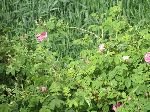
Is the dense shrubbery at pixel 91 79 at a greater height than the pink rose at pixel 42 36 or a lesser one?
lesser

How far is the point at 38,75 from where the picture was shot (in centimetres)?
312

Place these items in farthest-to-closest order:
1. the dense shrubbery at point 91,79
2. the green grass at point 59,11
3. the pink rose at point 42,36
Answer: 1. the green grass at point 59,11
2. the pink rose at point 42,36
3. the dense shrubbery at point 91,79

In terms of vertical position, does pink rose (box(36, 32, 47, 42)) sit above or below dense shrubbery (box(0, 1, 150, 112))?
above

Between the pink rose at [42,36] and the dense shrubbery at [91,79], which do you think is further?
the pink rose at [42,36]

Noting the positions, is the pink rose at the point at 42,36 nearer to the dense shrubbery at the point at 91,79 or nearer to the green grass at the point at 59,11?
the dense shrubbery at the point at 91,79

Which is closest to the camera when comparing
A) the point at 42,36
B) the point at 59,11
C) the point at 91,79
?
the point at 91,79

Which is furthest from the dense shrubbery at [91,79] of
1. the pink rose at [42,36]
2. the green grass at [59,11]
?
the green grass at [59,11]

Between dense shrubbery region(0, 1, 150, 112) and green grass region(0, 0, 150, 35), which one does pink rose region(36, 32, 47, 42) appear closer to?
dense shrubbery region(0, 1, 150, 112)

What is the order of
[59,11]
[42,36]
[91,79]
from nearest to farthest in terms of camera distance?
1. [91,79]
2. [42,36]
3. [59,11]

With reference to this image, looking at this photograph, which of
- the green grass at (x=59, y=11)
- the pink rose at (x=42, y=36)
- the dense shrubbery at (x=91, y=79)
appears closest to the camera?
the dense shrubbery at (x=91, y=79)

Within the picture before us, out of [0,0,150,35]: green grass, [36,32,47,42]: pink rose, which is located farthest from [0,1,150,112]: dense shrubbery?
[0,0,150,35]: green grass

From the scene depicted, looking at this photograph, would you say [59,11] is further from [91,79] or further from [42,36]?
[91,79]

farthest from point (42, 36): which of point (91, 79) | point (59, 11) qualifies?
point (59, 11)

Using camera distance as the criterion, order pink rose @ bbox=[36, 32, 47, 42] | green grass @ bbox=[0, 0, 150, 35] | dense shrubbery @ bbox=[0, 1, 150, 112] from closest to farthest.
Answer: dense shrubbery @ bbox=[0, 1, 150, 112], pink rose @ bbox=[36, 32, 47, 42], green grass @ bbox=[0, 0, 150, 35]
